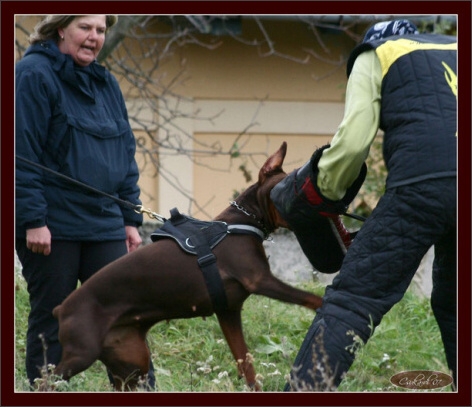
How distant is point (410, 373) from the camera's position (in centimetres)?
538

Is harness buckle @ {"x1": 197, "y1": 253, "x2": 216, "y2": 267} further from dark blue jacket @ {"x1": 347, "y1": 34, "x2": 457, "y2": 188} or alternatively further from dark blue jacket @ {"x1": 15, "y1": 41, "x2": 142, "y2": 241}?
dark blue jacket @ {"x1": 347, "y1": 34, "x2": 457, "y2": 188}

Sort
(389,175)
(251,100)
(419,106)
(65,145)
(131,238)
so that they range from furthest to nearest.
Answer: (251,100) → (131,238) → (65,145) → (389,175) → (419,106)

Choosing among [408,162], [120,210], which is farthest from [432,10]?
[120,210]

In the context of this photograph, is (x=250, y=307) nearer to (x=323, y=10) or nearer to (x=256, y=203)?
(x=256, y=203)

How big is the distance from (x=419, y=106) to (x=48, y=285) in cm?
214

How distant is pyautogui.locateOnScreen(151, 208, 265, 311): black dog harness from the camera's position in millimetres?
4867

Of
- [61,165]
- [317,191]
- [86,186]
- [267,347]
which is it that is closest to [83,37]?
[61,165]

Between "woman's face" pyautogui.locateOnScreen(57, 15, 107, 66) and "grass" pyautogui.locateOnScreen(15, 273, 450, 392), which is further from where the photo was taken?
"grass" pyautogui.locateOnScreen(15, 273, 450, 392)

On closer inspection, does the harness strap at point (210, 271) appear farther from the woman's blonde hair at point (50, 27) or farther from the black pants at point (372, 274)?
the woman's blonde hair at point (50, 27)

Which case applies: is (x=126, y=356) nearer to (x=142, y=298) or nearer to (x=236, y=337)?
(x=142, y=298)

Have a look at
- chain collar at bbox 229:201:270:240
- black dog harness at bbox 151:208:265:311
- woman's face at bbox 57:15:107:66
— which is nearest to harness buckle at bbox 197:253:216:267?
black dog harness at bbox 151:208:265:311

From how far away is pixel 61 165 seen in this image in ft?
16.4

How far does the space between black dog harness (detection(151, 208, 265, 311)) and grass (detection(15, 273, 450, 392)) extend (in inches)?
27.5

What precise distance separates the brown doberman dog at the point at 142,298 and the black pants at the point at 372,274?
43 centimetres
